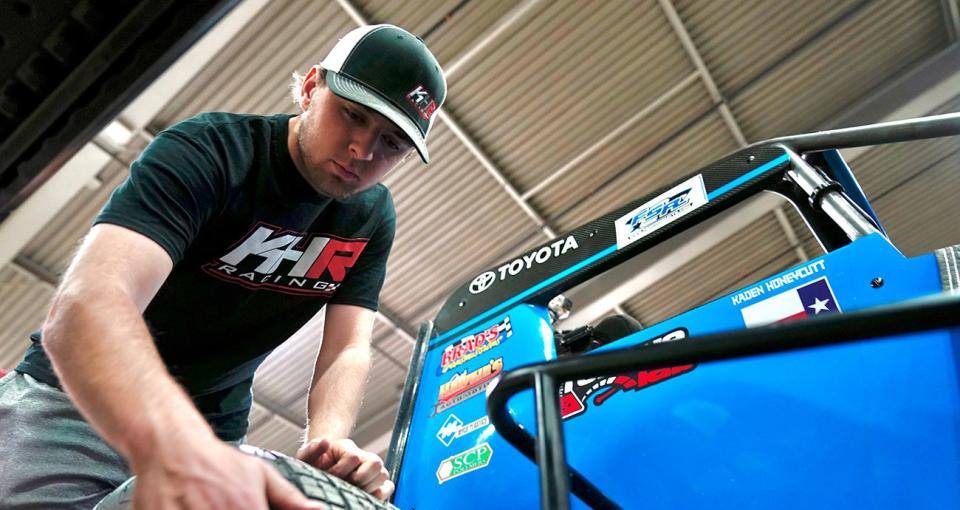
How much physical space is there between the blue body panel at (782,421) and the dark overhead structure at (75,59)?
1.06 meters

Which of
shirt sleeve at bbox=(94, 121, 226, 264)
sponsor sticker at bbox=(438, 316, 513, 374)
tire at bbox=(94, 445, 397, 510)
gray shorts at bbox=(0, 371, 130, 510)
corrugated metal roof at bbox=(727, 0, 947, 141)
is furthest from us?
corrugated metal roof at bbox=(727, 0, 947, 141)

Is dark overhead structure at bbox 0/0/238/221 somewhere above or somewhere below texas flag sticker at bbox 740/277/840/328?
above

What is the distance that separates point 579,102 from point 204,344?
4455 mm

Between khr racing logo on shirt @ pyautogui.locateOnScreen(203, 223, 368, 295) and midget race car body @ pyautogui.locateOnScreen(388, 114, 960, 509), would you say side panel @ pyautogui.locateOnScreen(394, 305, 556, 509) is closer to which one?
midget race car body @ pyautogui.locateOnScreen(388, 114, 960, 509)

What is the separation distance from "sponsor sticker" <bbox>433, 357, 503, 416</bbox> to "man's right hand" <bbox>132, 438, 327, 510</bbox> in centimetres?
107

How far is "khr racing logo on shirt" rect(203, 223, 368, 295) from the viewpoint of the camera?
160cm

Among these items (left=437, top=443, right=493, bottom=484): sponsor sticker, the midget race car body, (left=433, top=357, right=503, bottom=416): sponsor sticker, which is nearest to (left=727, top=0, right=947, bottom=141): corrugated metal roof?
the midget race car body

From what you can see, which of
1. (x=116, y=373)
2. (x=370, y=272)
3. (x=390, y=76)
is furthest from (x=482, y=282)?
(x=116, y=373)

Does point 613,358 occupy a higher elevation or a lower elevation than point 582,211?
higher

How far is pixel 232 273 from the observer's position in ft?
5.32

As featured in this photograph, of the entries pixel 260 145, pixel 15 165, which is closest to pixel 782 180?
pixel 260 145

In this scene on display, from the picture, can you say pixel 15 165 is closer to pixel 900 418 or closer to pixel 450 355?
pixel 450 355

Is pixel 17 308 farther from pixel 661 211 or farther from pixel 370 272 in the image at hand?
pixel 661 211

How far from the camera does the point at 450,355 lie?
202 centimetres
